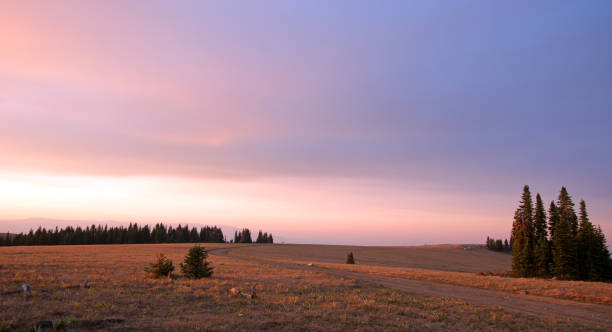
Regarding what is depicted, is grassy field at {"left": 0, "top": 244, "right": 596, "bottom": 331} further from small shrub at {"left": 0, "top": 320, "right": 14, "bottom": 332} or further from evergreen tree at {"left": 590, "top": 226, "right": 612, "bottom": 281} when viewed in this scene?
evergreen tree at {"left": 590, "top": 226, "right": 612, "bottom": 281}

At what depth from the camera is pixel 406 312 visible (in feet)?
46.4

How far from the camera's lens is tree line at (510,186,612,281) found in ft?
154

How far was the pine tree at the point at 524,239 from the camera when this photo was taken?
5088 cm

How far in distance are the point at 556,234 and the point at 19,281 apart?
62.4 m

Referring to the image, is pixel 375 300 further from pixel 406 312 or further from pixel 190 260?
pixel 190 260

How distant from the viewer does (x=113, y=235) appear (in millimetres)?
126438

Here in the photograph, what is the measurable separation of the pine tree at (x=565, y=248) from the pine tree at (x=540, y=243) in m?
1.25

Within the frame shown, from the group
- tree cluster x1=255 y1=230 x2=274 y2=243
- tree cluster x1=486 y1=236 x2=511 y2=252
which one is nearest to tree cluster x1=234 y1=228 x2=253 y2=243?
tree cluster x1=255 y1=230 x2=274 y2=243

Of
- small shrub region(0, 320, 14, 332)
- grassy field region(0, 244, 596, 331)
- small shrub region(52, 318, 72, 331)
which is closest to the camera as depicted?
small shrub region(0, 320, 14, 332)

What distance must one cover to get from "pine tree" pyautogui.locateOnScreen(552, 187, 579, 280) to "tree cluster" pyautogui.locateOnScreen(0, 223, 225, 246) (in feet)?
428

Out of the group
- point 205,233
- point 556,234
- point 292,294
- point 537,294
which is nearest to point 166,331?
point 292,294

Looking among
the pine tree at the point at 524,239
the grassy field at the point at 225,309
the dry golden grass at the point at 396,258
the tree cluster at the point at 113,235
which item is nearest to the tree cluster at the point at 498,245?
the dry golden grass at the point at 396,258

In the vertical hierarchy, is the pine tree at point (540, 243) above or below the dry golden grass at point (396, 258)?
above

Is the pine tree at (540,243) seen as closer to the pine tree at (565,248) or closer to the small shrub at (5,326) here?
the pine tree at (565,248)
